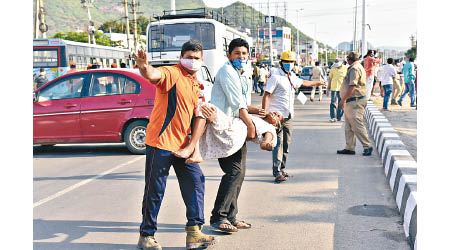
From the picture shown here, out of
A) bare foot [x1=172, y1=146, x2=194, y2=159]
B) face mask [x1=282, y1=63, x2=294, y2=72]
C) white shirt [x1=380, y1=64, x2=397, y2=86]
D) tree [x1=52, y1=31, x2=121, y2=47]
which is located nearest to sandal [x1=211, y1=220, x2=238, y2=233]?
bare foot [x1=172, y1=146, x2=194, y2=159]

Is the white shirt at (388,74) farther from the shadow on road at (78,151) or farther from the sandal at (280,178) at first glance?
the sandal at (280,178)

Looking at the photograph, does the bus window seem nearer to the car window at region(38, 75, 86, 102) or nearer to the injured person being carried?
the car window at region(38, 75, 86, 102)

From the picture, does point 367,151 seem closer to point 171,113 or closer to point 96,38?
point 171,113

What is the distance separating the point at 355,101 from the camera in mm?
9500

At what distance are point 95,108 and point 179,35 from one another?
8650 mm

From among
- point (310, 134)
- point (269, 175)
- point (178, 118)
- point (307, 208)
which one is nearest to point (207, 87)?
point (310, 134)

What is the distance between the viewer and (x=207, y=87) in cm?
1245

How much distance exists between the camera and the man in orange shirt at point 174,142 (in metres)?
4.57

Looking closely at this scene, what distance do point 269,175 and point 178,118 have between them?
3.74 m

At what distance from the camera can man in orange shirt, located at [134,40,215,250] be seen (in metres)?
4.57

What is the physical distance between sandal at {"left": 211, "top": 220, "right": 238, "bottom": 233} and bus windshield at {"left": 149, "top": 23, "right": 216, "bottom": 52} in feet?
44.1

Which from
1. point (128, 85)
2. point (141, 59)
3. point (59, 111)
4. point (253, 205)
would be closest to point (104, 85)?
point (128, 85)

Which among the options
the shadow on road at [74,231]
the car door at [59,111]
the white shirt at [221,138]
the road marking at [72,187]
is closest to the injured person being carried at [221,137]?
the white shirt at [221,138]
